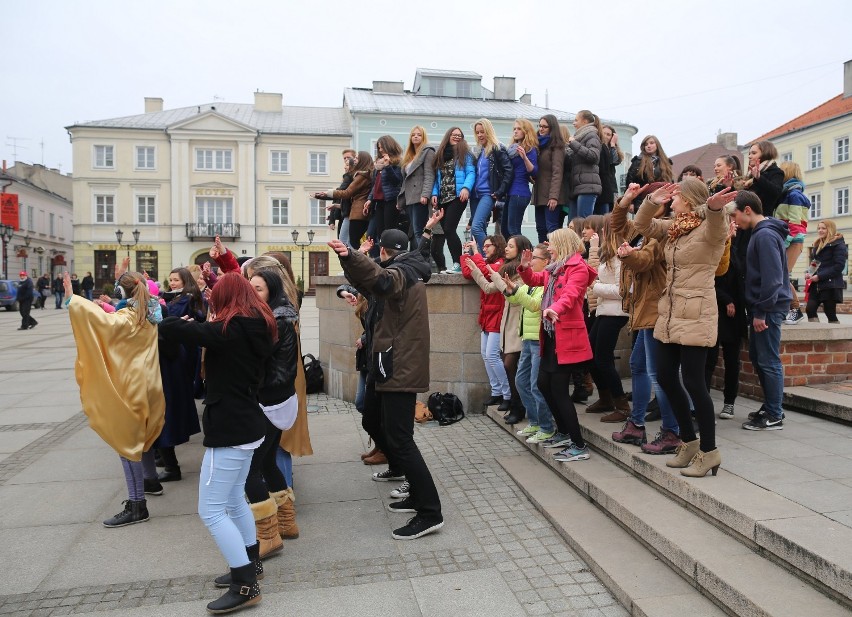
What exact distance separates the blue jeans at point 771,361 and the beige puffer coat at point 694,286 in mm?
1392

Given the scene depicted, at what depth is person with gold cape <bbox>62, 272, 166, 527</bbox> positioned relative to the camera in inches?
173

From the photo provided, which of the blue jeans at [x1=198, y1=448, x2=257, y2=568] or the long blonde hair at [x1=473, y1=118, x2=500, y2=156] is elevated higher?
the long blonde hair at [x1=473, y1=118, x2=500, y2=156]

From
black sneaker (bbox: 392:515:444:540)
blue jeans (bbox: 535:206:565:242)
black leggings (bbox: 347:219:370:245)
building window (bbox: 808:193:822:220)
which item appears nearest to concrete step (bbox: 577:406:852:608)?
black sneaker (bbox: 392:515:444:540)

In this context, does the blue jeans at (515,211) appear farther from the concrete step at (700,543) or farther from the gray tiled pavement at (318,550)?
the concrete step at (700,543)

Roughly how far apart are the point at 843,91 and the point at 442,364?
4448 cm

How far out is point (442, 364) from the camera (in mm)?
7809

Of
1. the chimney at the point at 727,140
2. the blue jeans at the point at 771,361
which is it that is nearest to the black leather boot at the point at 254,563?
the blue jeans at the point at 771,361

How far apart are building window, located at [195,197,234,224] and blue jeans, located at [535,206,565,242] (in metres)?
40.9

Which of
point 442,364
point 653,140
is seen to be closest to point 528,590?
point 442,364

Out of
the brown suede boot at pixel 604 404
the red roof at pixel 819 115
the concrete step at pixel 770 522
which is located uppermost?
the red roof at pixel 819 115

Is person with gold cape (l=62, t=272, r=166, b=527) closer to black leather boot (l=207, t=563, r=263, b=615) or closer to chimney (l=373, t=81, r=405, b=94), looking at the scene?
black leather boot (l=207, t=563, r=263, b=615)

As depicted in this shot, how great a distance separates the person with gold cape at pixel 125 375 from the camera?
4.39m

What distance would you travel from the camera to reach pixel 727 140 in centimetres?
5422

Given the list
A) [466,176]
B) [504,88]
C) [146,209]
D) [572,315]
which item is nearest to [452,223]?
[466,176]
